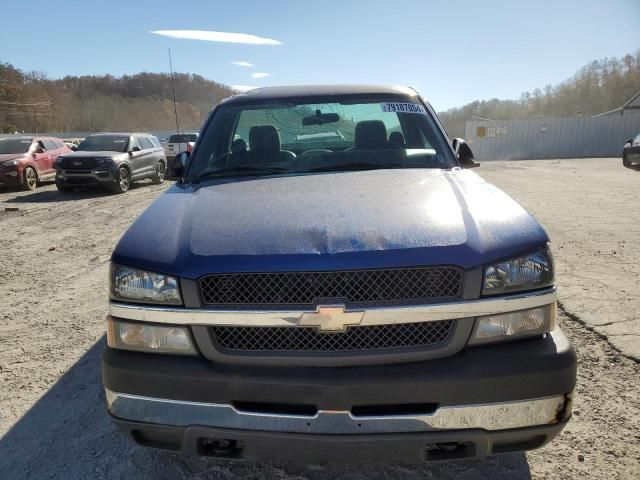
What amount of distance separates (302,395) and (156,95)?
262ft

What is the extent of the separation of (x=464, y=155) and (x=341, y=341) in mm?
2056

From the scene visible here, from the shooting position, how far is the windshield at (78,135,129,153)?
1334cm

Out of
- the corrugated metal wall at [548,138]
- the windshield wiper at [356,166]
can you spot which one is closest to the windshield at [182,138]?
the corrugated metal wall at [548,138]

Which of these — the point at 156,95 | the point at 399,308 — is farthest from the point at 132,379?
the point at 156,95

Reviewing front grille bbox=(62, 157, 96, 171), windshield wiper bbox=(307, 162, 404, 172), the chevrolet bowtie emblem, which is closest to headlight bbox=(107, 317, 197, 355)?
the chevrolet bowtie emblem

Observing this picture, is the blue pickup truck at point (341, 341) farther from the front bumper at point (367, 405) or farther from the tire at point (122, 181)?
the tire at point (122, 181)

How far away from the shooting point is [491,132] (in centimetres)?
2786

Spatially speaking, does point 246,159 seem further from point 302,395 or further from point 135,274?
point 302,395

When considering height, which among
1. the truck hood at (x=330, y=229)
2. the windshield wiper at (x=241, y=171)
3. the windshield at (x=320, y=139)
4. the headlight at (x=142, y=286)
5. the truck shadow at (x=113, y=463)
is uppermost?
the windshield at (x=320, y=139)

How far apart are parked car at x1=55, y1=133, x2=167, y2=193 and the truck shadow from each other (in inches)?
420

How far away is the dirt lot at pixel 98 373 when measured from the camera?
2.24 metres

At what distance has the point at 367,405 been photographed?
1.71 meters

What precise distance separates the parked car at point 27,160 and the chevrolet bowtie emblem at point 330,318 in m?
14.3

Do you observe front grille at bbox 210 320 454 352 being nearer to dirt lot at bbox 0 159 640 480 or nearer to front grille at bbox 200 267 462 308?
front grille at bbox 200 267 462 308
